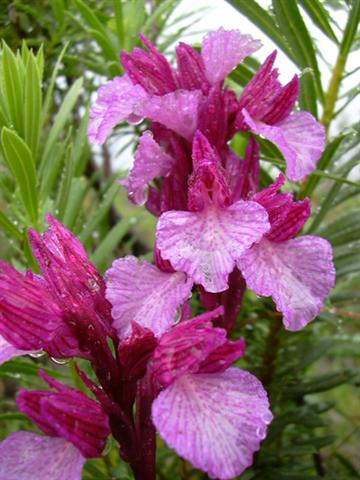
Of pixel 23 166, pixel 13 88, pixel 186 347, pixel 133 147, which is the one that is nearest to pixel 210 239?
pixel 186 347

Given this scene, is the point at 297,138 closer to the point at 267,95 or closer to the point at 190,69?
the point at 267,95

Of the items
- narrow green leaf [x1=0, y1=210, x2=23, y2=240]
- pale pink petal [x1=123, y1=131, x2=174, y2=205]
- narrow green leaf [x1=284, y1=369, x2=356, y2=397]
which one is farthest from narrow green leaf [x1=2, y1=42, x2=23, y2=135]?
narrow green leaf [x1=284, y1=369, x2=356, y2=397]

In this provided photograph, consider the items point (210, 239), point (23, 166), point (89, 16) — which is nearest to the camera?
point (210, 239)

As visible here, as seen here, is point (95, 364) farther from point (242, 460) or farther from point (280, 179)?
point (280, 179)

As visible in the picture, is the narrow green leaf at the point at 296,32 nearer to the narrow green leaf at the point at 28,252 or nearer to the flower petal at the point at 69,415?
the narrow green leaf at the point at 28,252

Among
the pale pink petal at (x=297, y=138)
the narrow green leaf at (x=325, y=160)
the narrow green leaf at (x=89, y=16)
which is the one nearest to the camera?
the pale pink petal at (x=297, y=138)

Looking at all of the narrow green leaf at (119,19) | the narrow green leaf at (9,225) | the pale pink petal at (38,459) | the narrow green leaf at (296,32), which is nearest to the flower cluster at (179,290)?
the pale pink petal at (38,459)
